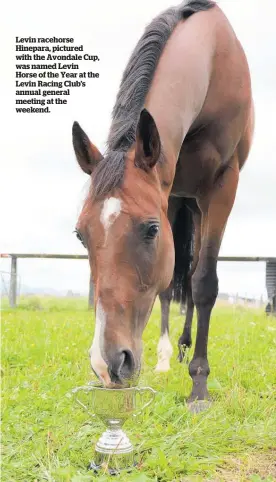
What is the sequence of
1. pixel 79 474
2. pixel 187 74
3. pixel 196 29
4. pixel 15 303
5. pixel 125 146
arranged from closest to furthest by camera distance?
pixel 79 474, pixel 125 146, pixel 187 74, pixel 196 29, pixel 15 303

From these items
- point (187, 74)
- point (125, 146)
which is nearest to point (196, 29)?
point (187, 74)

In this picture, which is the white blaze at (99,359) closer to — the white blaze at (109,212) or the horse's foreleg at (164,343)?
the white blaze at (109,212)

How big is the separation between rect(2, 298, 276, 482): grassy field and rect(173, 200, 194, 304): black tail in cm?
68

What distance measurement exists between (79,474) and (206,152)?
96.1 inches

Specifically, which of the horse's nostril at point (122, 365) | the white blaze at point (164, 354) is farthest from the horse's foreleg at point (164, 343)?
the horse's nostril at point (122, 365)

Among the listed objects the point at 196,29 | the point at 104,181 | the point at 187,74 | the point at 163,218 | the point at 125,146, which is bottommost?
the point at 163,218

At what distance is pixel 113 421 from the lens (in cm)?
247

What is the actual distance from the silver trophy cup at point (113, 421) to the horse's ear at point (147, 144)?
1129 mm

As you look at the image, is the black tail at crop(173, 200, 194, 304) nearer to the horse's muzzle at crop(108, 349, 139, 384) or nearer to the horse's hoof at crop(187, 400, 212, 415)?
the horse's hoof at crop(187, 400, 212, 415)

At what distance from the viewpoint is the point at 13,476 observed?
243 centimetres

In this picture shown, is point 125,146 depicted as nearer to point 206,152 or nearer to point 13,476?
point 206,152

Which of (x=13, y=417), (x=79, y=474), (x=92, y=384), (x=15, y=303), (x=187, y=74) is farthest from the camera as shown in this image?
(x=15, y=303)

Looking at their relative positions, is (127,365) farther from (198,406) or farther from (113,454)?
(198,406)

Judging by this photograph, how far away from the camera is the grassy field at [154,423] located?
2.43 meters
